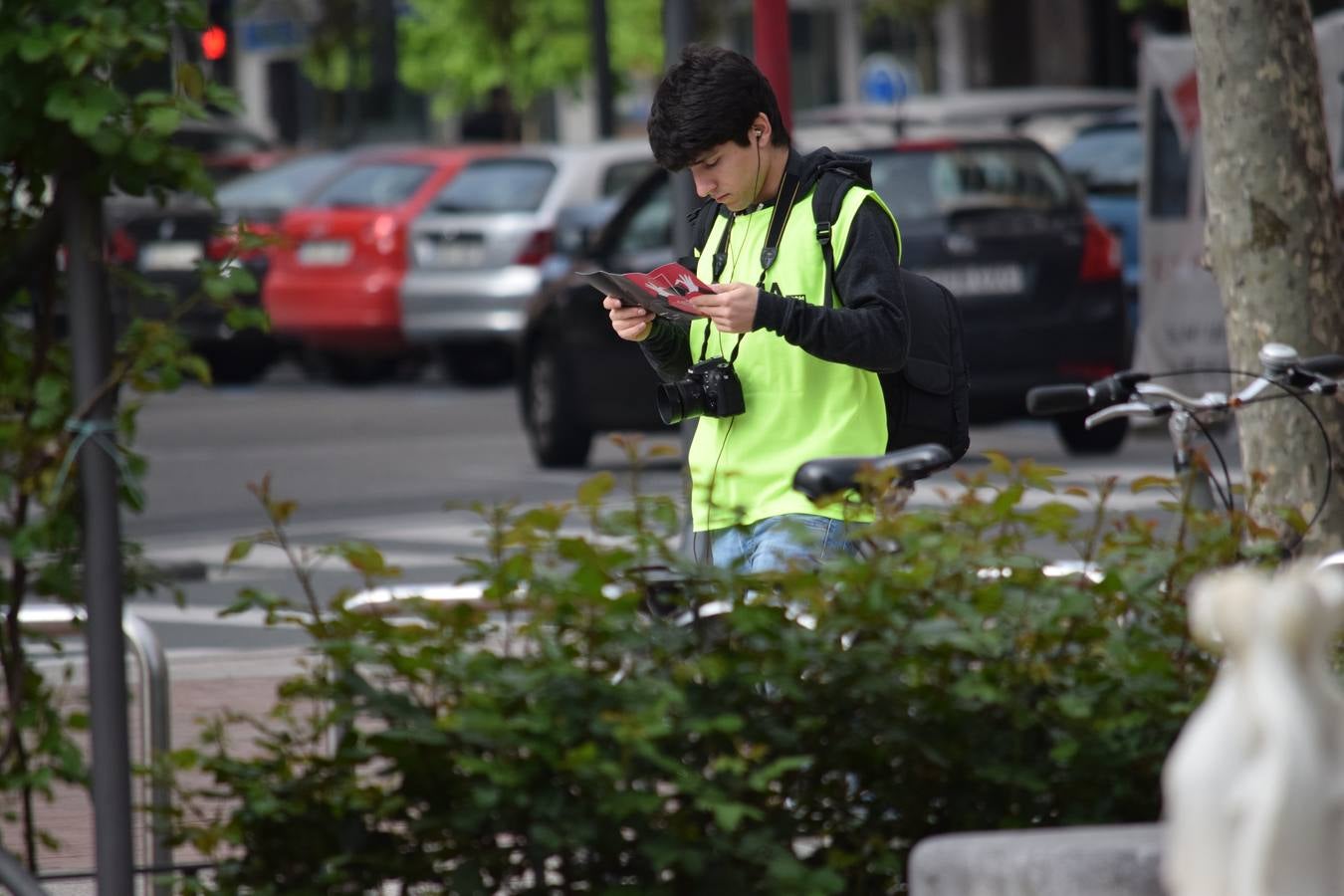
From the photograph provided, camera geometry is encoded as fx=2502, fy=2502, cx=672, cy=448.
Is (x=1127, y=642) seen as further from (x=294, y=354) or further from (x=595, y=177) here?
(x=294, y=354)

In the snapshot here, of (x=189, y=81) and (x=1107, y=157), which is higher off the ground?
(x=189, y=81)

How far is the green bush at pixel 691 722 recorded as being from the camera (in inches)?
126

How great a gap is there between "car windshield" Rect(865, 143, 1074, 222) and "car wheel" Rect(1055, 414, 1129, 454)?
3.95ft

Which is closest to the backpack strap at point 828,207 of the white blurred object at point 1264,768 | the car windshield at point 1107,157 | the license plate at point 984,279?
the white blurred object at point 1264,768

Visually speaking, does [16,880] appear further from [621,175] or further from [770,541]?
[621,175]

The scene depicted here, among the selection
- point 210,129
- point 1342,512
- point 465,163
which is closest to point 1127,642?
point 1342,512

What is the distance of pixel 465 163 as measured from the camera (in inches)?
790

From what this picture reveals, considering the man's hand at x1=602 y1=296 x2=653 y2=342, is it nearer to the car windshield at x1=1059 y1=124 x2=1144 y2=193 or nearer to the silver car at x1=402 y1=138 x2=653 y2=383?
the car windshield at x1=1059 y1=124 x2=1144 y2=193

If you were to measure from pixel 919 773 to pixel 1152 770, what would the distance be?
319 millimetres

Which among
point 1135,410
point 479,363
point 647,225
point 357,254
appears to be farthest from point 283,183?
point 1135,410

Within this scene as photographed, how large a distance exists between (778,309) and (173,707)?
Result: 3.61 meters

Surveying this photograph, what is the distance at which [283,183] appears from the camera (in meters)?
22.0

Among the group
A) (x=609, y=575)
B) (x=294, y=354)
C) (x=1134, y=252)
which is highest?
(x=609, y=575)

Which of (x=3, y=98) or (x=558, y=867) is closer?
(x=558, y=867)
